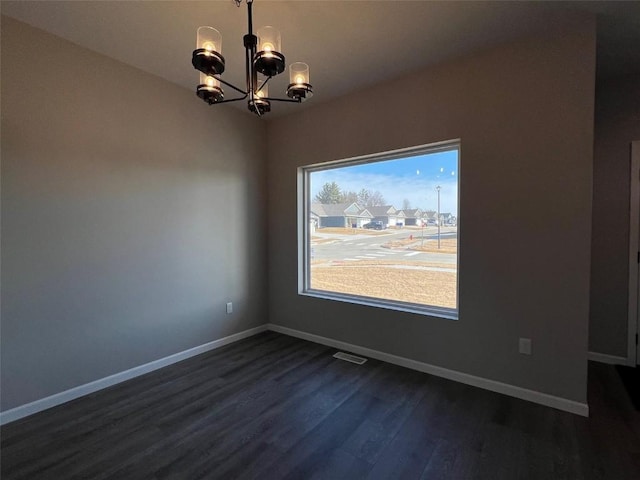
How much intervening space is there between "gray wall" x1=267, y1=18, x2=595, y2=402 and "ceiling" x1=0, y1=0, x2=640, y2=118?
219mm

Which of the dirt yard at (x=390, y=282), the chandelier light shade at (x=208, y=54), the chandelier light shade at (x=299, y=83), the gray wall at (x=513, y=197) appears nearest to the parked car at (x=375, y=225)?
the dirt yard at (x=390, y=282)

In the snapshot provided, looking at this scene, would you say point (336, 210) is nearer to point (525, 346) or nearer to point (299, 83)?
point (299, 83)

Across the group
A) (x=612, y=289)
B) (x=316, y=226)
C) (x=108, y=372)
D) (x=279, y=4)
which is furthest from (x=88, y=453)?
(x=612, y=289)

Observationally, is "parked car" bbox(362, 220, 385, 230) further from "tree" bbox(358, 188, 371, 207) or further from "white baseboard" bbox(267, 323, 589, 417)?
"white baseboard" bbox(267, 323, 589, 417)

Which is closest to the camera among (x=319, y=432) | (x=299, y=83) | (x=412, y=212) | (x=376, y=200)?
(x=299, y=83)

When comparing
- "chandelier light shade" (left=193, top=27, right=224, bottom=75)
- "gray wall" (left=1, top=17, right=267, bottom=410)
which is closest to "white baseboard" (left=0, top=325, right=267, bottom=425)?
"gray wall" (left=1, top=17, right=267, bottom=410)

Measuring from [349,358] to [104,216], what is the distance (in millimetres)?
2654

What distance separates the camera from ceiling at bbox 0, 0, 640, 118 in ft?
6.58

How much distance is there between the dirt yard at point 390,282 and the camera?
9.53ft

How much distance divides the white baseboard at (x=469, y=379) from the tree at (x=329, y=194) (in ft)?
5.44

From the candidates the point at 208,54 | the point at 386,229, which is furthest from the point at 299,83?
the point at 386,229

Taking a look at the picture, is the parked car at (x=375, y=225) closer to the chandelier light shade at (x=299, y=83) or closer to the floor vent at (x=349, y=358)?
the floor vent at (x=349, y=358)

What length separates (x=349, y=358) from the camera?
124 inches

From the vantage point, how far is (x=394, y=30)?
2244 millimetres
